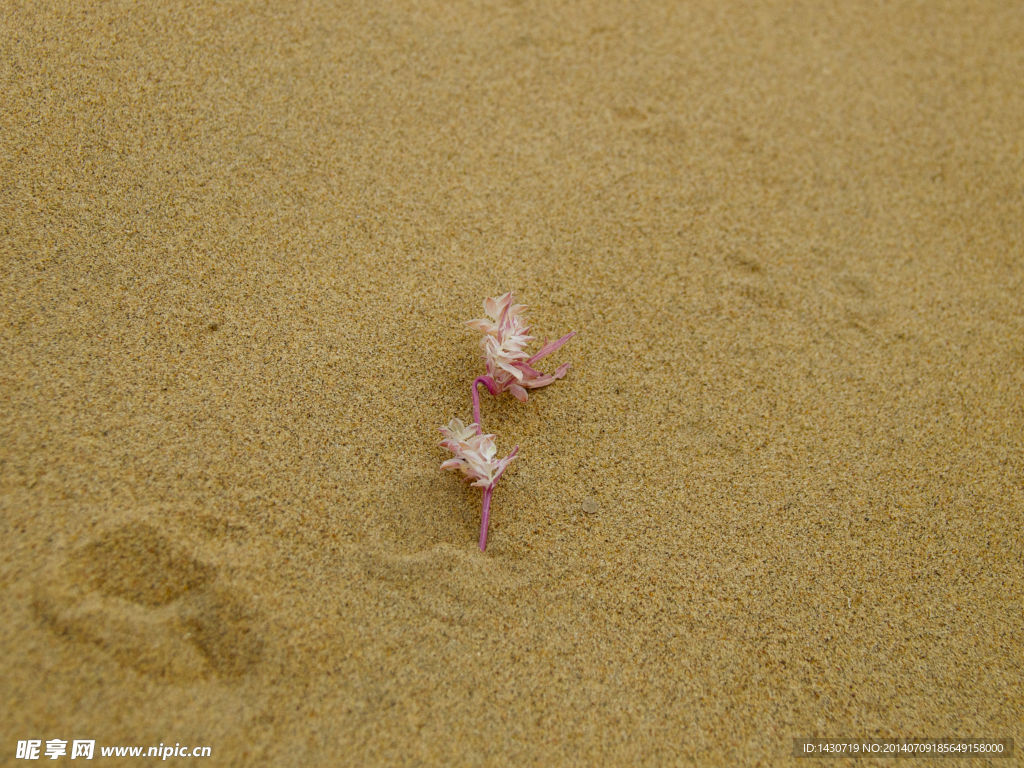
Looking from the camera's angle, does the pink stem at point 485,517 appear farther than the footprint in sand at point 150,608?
Yes

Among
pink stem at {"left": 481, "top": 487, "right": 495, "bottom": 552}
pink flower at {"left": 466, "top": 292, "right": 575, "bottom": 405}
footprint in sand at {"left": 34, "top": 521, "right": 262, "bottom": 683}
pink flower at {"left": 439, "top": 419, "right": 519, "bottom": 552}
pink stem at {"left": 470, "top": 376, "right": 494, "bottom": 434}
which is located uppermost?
pink flower at {"left": 466, "top": 292, "right": 575, "bottom": 405}

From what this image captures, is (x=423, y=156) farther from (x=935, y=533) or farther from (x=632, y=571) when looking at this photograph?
(x=935, y=533)

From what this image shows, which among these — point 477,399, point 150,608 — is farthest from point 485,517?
point 150,608

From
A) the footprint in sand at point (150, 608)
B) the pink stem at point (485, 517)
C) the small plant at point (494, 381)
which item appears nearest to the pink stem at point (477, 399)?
the small plant at point (494, 381)

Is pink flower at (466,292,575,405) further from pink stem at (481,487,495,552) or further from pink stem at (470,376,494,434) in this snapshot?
pink stem at (481,487,495,552)

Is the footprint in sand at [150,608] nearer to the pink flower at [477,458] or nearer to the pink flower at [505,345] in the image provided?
the pink flower at [477,458]

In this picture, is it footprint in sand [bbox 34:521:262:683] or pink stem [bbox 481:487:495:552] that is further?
pink stem [bbox 481:487:495:552]

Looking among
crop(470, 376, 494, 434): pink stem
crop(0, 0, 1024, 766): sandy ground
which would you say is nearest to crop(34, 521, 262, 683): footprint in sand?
crop(0, 0, 1024, 766): sandy ground
